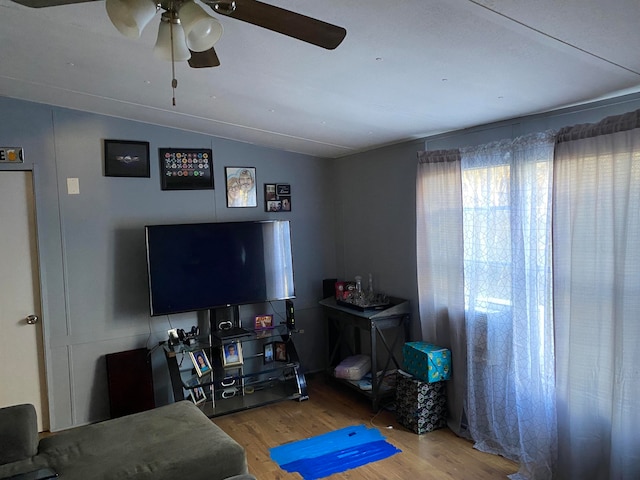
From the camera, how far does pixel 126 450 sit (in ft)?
7.91

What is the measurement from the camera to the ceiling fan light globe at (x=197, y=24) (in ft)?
4.86

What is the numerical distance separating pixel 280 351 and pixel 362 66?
295 centimetres

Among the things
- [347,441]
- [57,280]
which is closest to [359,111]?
[347,441]

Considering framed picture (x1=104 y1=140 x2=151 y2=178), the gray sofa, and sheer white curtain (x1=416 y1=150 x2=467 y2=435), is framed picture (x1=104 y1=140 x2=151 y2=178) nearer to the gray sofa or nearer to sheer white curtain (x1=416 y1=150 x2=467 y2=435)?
the gray sofa

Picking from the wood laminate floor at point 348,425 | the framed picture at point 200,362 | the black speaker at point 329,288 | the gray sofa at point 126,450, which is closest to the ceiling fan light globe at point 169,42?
the gray sofa at point 126,450

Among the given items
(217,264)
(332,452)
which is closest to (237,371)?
(217,264)

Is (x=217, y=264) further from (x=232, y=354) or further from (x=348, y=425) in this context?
(x=348, y=425)

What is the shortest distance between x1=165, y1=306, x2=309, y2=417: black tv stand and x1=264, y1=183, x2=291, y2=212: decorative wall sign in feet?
3.53

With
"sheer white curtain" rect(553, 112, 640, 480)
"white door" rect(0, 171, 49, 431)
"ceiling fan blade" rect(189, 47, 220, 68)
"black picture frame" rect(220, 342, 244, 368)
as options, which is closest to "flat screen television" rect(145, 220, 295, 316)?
"black picture frame" rect(220, 342, 244, 368)

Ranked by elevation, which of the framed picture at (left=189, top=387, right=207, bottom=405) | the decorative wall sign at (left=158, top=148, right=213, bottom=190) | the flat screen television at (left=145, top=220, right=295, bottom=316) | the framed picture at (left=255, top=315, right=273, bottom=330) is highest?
the decorative wall sign at (left=158, top=148, right=213, bottom=190)

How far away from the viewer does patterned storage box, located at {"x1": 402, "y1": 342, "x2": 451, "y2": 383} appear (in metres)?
3.43

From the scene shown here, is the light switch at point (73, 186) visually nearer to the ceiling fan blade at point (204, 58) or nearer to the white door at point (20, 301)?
the white door at point (20, 301)

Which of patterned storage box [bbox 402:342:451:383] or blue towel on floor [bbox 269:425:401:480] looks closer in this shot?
blue towel on floor [bbox 269:425:401:480]

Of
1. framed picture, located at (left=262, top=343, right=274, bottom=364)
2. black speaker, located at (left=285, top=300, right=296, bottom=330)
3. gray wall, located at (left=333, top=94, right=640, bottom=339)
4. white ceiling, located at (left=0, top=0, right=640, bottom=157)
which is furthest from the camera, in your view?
framed picture, located at (left=262, top=343, right=274, bottom=364)
